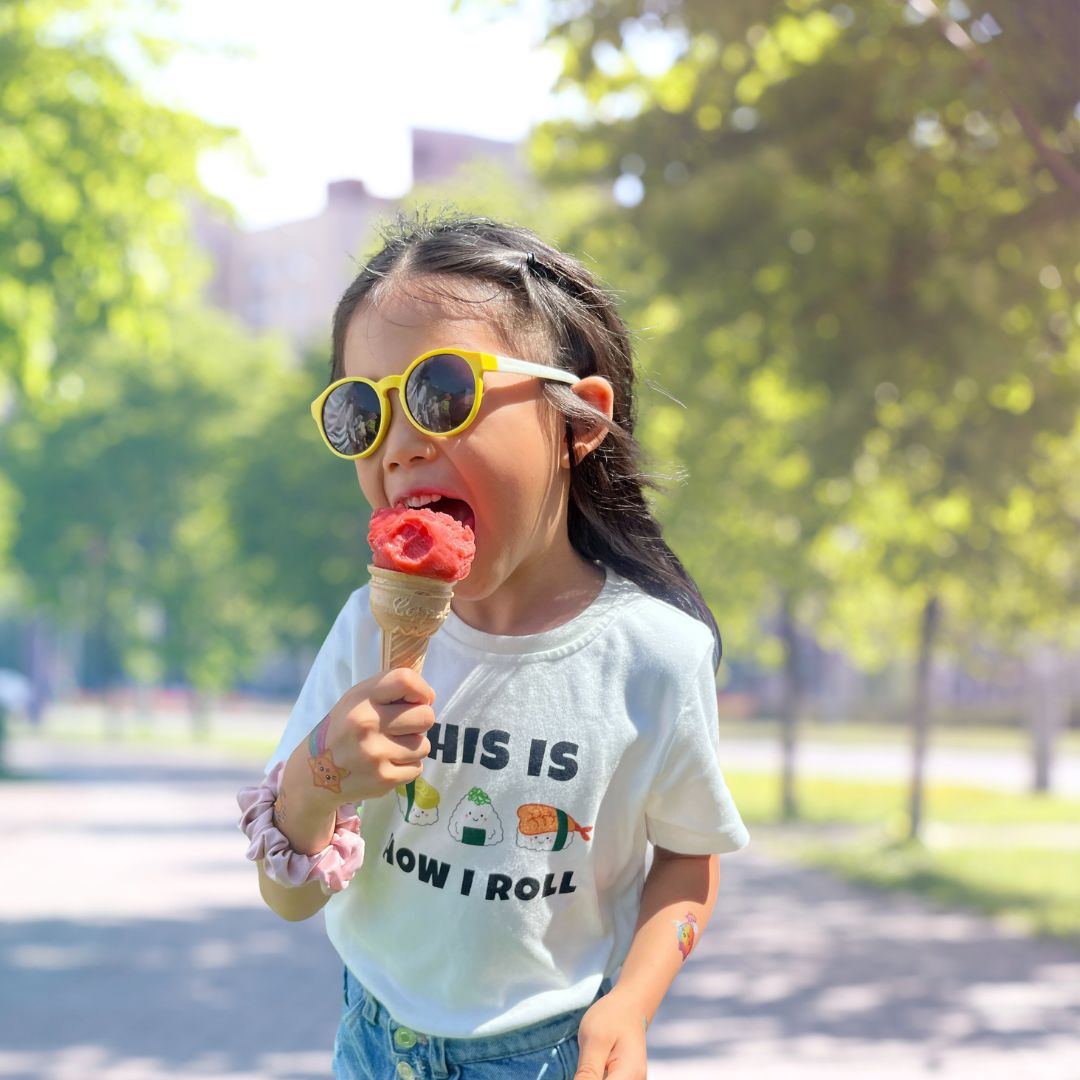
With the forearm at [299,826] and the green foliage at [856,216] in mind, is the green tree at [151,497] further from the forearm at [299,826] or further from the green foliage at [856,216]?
the forearm at [299,826]

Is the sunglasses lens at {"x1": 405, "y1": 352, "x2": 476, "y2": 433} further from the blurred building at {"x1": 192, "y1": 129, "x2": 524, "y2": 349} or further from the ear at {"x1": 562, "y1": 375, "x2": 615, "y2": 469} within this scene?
the blurred building at {"x1": 192, "y1": 129, "x2": 524, "y2": 349}

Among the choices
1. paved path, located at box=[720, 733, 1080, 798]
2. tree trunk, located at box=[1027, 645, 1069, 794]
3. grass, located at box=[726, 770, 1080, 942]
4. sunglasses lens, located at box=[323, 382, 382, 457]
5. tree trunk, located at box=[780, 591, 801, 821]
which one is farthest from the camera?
paved path, located at box=[720, 733, 1080, 798]

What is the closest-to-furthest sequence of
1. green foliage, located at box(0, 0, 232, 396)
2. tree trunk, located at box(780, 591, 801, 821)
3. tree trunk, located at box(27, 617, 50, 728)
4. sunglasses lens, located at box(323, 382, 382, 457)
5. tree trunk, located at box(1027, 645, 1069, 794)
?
1. sunglasses lens, located at box(323, 382, 382, 457)
2. green foliage, located at box(0, 0, 232, 396)
3. tree trunk, located at box(780, 591, 801, 821)
4. tree trunk, located at box(1027, 645, 1069, 794)
5. tree trunk, located at box(27, 617, 50, 728)

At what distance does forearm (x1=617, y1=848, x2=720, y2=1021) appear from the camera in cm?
207

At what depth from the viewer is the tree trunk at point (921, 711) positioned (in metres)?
15.4

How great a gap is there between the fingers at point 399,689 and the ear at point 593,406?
501 millimetres

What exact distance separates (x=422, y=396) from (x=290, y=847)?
1.94ft

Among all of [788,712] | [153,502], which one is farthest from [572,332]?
[153,502]

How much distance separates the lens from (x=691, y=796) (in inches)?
84.7

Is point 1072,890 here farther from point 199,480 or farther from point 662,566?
point 199,480

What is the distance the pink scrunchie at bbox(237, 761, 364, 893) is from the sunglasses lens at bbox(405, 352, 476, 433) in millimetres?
489

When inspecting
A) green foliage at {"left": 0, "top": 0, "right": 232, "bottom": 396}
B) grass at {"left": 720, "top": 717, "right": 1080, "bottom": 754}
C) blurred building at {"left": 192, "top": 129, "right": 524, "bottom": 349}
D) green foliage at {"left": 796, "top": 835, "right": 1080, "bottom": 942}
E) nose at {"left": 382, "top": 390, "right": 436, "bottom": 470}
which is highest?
blurred building at {"left": 192, "top": 129, "right": 524, "bottom": 349}

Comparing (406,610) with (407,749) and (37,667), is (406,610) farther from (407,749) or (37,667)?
(37,667)

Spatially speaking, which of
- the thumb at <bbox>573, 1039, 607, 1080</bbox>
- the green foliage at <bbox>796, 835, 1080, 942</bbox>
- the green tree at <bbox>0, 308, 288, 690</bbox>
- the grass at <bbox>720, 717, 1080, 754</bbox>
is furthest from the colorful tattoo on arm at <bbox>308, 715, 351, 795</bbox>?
the grass at <bbox>720, 717, 1080, 754</bbox>
